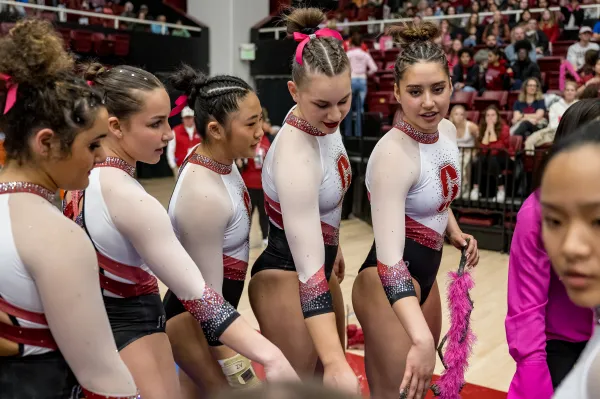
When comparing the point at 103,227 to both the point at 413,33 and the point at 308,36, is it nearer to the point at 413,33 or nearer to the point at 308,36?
the point at 308,36

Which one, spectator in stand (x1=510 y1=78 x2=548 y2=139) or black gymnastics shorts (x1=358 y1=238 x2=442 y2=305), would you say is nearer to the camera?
black gymnastics shorts (x1=358 y1=238 x2=442 y2=305)

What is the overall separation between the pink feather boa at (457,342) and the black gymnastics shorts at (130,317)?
37.7 inches

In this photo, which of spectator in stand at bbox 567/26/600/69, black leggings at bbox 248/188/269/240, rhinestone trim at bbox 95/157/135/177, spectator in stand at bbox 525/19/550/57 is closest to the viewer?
rhinestone trim at bbox 95/157/135/177

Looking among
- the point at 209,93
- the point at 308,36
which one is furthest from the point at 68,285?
the point at 308,36

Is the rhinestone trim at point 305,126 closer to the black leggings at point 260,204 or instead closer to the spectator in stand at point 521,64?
the black leggings at point 260,204

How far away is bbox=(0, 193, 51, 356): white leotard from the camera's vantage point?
1126 mm

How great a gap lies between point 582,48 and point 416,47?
7057mm

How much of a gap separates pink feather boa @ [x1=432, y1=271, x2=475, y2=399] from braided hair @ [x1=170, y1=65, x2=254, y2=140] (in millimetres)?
957

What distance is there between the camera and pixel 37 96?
1.21 metres

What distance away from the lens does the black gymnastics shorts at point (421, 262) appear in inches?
79.3

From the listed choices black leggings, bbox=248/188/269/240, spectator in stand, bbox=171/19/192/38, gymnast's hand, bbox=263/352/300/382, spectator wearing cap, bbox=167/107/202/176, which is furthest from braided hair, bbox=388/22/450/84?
spectator in stand, bbox=171/19/192/38

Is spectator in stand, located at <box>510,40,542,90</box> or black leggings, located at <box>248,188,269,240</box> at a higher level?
spectator in stand, located at <box>510,40,542,90</box>

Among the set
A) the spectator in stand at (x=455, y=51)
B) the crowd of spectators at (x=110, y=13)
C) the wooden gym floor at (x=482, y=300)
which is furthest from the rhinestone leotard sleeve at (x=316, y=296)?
the crowd of spectators at (x=110, y=13)

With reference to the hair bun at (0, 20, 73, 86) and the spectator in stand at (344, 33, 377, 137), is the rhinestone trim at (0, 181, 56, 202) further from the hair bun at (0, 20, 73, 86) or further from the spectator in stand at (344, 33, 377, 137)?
the spectator in stand at (344, 33, 377, 137)
